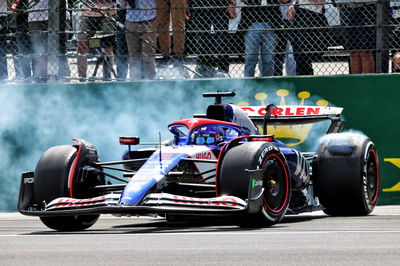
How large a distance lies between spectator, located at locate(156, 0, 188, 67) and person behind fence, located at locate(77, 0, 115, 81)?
2.20 ft

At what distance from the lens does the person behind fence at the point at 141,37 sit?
13180 millimetres

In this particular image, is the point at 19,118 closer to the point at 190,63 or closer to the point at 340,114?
the point at 190,63

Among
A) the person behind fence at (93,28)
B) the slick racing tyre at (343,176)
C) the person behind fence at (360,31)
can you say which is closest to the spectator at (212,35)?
the person behind fence at (93,28)

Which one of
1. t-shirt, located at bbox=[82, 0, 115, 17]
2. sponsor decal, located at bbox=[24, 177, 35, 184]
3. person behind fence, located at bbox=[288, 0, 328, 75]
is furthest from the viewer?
t-shirt, located at bbox=[82, 0, 115, 17]

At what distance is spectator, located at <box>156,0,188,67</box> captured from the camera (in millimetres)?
13047

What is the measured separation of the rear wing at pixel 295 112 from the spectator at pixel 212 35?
5.27 feet

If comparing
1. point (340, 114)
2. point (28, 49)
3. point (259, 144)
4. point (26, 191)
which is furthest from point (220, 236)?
point (28, 49)

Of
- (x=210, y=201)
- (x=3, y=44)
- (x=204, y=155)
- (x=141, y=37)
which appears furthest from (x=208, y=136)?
(x=3, y=44)

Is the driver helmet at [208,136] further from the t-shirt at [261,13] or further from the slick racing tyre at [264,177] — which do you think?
the t-shirt at [261,13]

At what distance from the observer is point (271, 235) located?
8016mm

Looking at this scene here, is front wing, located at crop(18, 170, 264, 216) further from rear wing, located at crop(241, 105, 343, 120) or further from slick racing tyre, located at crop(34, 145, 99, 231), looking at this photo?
rear wing, located at crop(241, 105, 343, 120)

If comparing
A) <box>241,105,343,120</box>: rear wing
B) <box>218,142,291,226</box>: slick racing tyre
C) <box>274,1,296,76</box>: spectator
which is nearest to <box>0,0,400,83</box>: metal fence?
<box>274,1,296,76</box>: spectator

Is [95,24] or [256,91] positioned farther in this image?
[95,24]

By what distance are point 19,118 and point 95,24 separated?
71.1 inches
